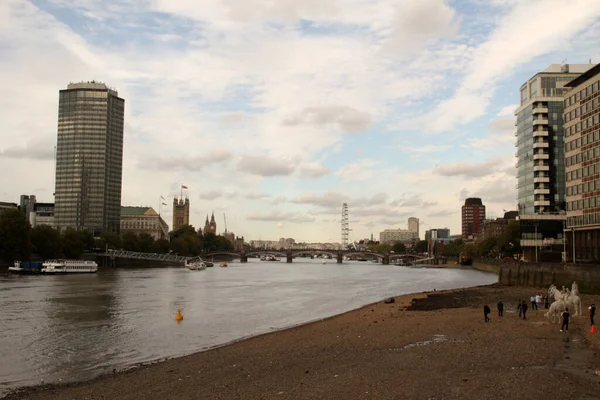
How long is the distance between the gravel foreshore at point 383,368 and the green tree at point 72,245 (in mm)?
152133

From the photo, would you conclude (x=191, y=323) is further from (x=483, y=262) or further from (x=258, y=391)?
(x=483, y=262)

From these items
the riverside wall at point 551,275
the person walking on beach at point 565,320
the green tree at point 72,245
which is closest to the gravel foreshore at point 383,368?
the person walking on beach at point 565,320

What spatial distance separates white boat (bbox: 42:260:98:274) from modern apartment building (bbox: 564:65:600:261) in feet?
405

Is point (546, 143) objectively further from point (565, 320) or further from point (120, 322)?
point (120, 322)

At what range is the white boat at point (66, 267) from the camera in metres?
142

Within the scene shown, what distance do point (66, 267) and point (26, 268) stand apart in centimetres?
1000

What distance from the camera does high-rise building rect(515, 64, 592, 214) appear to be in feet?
437

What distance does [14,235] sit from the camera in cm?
14450

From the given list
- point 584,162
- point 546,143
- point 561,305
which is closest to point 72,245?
point 546,143

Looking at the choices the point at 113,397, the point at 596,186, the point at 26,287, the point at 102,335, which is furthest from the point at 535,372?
the point at 26,287

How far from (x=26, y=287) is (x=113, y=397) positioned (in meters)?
81.7

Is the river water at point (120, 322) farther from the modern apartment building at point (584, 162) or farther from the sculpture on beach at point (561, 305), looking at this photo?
the modern apartment building at point (584, 162)

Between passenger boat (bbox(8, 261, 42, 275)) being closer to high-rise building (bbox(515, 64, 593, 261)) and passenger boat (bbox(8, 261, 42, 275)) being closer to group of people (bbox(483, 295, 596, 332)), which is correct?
group of people (bbox(483, 295, 596, 332))

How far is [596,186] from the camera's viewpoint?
92062 mm
